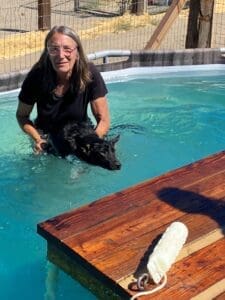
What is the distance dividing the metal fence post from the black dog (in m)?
5.10

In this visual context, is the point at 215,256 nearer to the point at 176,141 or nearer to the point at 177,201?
the point at 177,201

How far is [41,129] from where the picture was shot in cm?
475

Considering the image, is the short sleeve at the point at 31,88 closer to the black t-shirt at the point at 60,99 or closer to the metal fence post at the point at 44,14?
the black t-shirt at the point at 60,99

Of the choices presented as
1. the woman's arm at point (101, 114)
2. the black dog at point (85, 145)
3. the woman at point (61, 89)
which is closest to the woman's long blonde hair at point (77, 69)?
the woman at point (61, 89)

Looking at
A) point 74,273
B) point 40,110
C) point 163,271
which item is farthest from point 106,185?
point 163,271

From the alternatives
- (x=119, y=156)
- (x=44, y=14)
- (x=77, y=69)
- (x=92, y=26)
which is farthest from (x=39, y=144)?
(x=92, y=26)

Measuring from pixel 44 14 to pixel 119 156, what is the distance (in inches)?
190

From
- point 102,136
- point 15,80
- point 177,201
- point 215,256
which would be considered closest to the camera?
point 215,256

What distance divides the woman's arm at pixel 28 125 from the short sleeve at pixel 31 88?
55mm

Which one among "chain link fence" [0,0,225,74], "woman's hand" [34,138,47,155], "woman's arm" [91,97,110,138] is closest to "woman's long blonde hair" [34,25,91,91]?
"woman's arm" [91,97,110,138]

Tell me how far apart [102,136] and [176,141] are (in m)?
1.43

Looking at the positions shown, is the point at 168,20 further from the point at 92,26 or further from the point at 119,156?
the point at 92,26

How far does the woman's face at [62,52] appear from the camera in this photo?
4.17 metres

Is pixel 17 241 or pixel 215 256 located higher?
pixel 215 256
